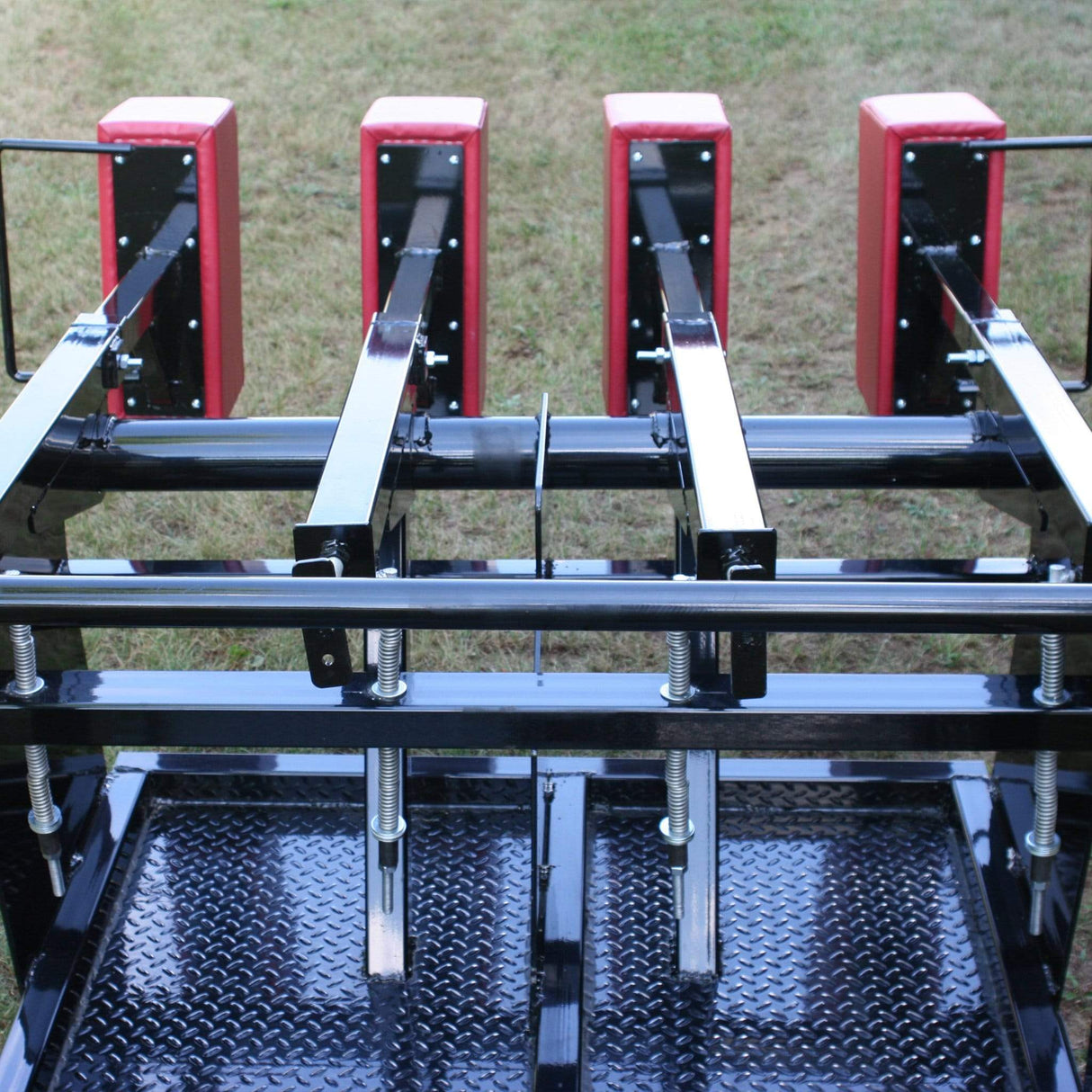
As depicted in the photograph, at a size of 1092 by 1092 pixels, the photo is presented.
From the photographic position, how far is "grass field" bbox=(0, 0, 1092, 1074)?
12.1ft

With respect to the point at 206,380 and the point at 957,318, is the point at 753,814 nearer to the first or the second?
→ the point at 957,318

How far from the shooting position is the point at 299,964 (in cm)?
206

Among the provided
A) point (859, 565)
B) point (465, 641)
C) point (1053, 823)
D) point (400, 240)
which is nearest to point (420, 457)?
point (400, 240)

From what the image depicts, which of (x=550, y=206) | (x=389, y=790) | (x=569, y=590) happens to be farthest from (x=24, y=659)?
(x=550, y=206)

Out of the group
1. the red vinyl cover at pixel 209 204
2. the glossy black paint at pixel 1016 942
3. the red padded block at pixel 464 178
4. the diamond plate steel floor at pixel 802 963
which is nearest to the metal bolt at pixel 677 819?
the diamond plate steel floor at pixel 802 963

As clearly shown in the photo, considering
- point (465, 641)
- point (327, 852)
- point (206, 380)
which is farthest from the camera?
point (465, 641)

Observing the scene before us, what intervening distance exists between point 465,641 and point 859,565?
1338mm

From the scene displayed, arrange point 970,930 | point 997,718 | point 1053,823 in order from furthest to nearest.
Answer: point 970,930 < point 1053,823 < point 997,718

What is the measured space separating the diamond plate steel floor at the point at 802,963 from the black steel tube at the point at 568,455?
0.65 meters

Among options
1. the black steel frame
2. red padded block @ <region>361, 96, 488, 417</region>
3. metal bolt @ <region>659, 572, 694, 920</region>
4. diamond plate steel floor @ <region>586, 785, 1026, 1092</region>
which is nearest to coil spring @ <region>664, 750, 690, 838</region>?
metal bolt @ <region>659, 572, 694, 920</region>

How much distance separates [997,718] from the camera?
1.40 metres

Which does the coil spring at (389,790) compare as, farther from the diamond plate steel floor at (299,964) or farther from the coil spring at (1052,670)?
the coil spring at (1052,670)

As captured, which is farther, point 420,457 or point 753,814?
point 753,814

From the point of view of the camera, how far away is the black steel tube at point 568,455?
1942 mm
